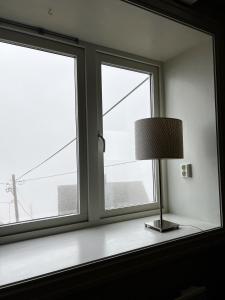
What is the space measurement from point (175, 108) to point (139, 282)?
121cm

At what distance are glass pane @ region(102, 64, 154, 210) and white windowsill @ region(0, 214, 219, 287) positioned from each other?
0.75ft

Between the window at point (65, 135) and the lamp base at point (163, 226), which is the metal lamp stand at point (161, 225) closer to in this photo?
the lamp base at point (163, 226)

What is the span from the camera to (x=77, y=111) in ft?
5.18

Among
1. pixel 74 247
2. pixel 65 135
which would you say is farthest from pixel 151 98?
pixel 74 247

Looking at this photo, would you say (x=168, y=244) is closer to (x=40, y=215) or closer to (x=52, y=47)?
(x=40, y=215)

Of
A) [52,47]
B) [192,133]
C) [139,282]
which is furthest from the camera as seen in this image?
[192,133]

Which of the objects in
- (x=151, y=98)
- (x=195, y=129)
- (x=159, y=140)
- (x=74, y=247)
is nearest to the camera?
(x=74, y=247)

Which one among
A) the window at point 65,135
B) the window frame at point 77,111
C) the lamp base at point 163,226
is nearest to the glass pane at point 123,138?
the window at point 65,135

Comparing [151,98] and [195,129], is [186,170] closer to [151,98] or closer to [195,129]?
[195,129]

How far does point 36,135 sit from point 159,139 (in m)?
0.71

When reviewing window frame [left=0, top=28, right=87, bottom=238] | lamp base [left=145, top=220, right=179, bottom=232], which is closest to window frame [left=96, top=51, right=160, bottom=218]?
window frame [left=0, top=28, right=87, bottom=238]

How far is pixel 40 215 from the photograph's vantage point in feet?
4.74

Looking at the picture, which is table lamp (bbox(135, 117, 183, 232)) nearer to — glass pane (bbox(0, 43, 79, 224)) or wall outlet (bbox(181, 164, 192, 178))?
wall outlet (bbox(181, 164, 192, 178))

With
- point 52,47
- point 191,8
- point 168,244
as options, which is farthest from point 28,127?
point 191,8
